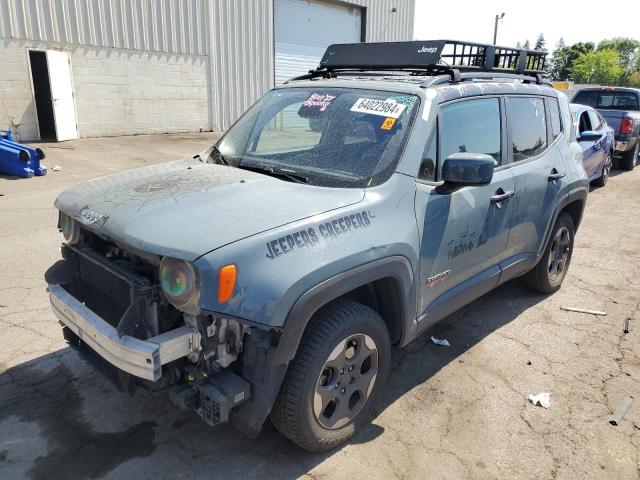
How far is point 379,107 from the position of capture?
3.11 metres

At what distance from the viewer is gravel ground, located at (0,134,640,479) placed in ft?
8.64

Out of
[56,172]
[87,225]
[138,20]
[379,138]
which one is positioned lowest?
[56,172]

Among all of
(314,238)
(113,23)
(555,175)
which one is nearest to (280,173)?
(314,238)

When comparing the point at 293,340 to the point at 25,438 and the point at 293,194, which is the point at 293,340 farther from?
the point at 25,438

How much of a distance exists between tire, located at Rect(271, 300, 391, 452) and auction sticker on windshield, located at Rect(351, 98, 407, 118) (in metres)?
1.18

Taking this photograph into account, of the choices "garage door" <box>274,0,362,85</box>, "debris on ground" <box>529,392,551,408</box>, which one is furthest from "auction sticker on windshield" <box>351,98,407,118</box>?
"garage door" <box>274,0,362,85</box>

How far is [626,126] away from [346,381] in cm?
1188

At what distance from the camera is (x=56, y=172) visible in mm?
10555

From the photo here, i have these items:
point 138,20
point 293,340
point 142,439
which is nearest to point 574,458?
point 293,340

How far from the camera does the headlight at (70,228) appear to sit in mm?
2832

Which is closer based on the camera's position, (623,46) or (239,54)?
(239,54)

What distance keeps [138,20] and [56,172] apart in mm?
6254

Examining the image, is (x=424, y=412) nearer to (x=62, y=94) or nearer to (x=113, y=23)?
(x=62, y=94)

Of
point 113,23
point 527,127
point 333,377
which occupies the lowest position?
point 333,377
